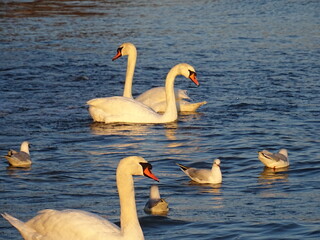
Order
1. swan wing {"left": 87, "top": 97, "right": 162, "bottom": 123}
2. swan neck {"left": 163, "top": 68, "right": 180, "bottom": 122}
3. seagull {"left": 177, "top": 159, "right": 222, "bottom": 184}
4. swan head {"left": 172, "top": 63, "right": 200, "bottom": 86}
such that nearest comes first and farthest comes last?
1. seagull {"left": 177, "top": 159, "right": 222, "bottom": 184}
2. swan wing {"left": 87, "top": 97, "right": 162, "bottom": 123}
3. swan neck {"left": 163, "top": 68, "right": 180, "bottom": 122}
4. swan head {"left": 172, "top": 63, "right": 200, "bottom": 86}

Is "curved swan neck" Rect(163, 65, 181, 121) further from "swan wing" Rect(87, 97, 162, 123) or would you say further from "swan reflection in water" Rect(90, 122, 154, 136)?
"swan reflection in water" Rect(90, 122, 154, 136)

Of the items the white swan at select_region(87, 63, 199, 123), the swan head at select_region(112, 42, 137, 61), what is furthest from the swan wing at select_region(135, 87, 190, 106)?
the swan head at select_region(112, 42, 137, 61)

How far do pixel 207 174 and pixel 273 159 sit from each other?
1014mm

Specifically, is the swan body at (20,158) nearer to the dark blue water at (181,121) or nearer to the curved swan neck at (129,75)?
the dark blue water at (181,121)

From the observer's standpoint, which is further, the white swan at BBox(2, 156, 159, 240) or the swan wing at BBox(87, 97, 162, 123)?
the swan wing at BBox(87, 97, 162, 123)

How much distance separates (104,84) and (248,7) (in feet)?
42.4

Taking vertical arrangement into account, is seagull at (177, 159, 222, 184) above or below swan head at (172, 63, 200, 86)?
below

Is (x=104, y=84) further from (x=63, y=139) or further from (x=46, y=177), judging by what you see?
(x=46, y=177)

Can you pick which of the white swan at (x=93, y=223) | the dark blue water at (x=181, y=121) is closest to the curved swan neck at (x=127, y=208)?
the white swan at (x=93, y=223)

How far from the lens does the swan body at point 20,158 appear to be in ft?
36.7

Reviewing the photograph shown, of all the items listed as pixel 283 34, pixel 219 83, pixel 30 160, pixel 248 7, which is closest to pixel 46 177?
pixel 30 160

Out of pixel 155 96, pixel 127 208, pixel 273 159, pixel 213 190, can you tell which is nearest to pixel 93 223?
pixel 127 208

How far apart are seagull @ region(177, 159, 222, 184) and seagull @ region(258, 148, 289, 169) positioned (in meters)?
0.79

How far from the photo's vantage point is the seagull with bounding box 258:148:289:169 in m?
11.1
